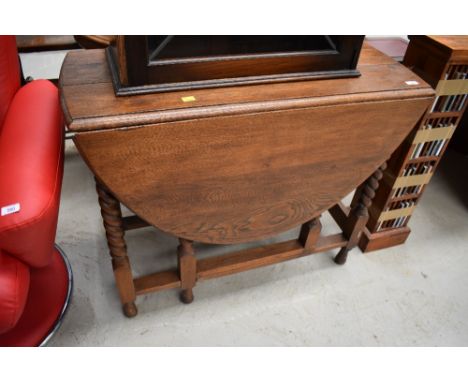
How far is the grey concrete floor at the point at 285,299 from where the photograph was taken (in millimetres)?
1348

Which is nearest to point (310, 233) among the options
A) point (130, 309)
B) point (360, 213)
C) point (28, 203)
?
point (360, 213)

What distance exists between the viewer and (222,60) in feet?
3.03

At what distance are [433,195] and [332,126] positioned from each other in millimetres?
1338

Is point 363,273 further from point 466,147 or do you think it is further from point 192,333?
point 466,147

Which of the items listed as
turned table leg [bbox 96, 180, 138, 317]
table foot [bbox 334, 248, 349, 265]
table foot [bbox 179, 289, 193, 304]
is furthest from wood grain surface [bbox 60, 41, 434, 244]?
table foot [bbox 334, 248, 349, 265]

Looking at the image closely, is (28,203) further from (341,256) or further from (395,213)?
(395,213)

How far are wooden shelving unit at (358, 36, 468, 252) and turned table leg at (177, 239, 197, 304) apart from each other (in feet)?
2.68

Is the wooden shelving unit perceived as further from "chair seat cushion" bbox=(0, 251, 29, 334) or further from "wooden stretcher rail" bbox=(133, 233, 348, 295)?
"chair seat cushion" bbox=(0, 251, 29, 334)

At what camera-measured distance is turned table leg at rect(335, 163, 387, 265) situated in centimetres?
134

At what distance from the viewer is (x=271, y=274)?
1568mm

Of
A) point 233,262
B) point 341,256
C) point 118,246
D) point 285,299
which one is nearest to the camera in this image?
point 118,246

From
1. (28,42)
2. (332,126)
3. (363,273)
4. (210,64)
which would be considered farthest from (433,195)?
(28,42)

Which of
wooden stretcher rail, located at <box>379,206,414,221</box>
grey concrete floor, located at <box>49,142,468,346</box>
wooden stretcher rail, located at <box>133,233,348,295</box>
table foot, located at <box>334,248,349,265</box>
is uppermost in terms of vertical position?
wooden stretcher rail, located at <box>379,206,414,221</box>

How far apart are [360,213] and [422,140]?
0.35 metres
